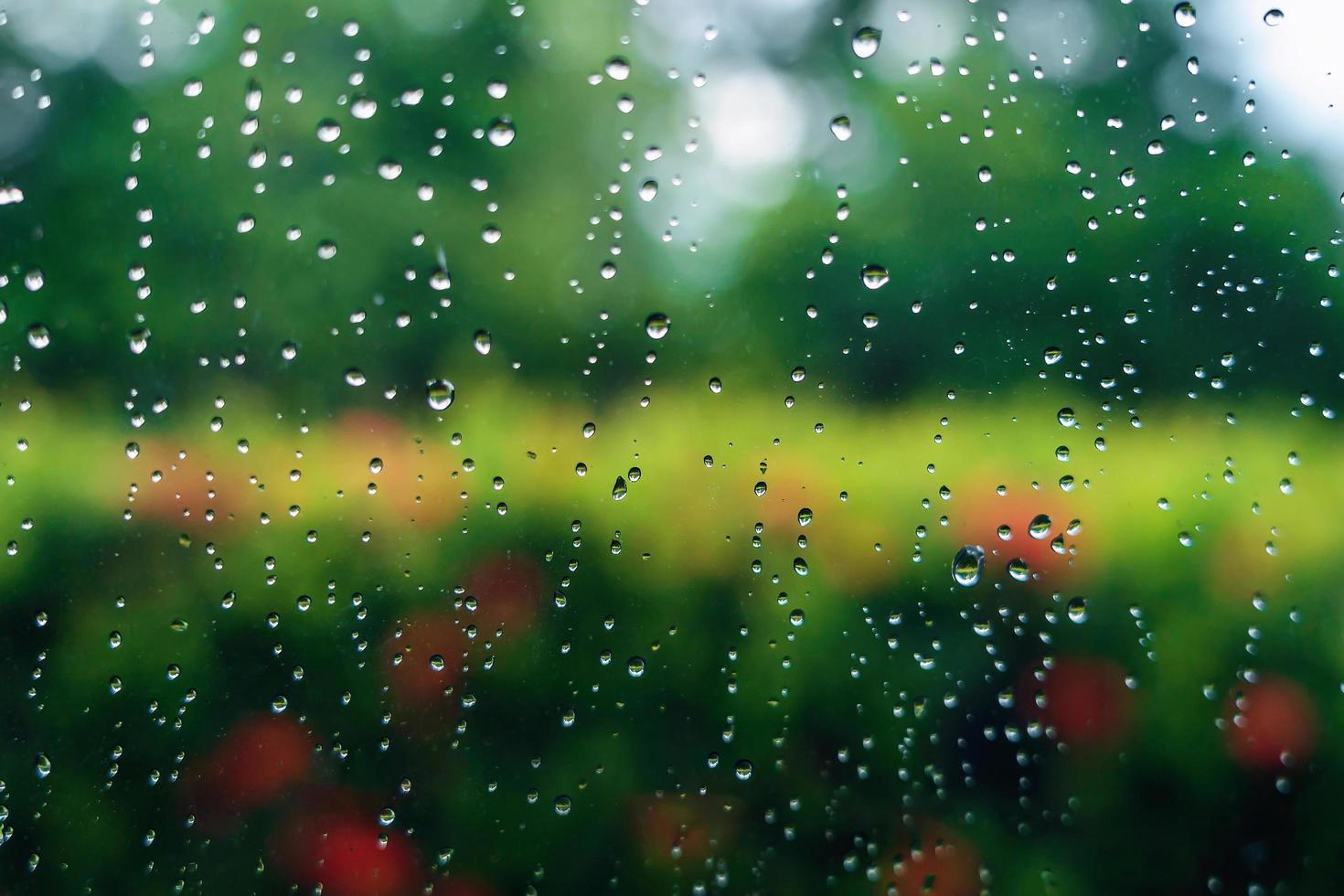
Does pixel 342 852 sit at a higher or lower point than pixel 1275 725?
lower

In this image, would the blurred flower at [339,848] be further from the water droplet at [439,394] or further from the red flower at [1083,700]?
the red flower at [1083,700]

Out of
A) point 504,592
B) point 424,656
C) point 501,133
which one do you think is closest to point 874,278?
point 501,133

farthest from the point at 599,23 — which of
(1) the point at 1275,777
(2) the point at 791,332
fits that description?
(1) the point at 1275,777

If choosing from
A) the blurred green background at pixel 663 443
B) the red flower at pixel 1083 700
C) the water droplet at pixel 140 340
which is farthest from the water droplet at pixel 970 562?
the water droplet at pixel 140 340

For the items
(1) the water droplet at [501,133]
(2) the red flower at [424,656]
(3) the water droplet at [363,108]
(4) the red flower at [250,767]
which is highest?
(1) the water droplet at [501,133]

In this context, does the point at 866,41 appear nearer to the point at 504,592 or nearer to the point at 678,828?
the point at 504,592

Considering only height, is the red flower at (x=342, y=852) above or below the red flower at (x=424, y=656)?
below

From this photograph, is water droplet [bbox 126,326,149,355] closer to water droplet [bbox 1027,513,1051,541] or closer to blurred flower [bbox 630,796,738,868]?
blurred flower [bbox 630,796,738,868]
